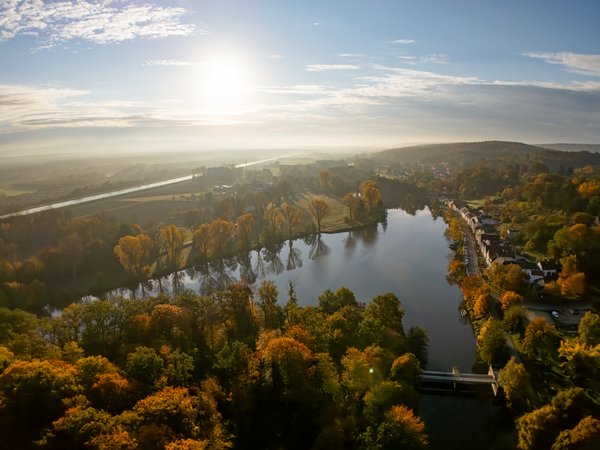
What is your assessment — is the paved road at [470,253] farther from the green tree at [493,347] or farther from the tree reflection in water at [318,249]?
the tree reflection in water at [318,249]

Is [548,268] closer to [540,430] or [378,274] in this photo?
[378,274]

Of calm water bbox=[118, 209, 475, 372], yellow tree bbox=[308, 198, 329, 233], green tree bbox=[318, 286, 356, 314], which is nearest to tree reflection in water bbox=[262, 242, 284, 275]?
calm water bbox=[118, 209, 475, 372]

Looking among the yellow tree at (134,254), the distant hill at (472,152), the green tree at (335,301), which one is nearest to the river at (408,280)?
the yellow tree at (134,254)

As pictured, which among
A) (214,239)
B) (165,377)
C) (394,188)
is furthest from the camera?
(394,188)

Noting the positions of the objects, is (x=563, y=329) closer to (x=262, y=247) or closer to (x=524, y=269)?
(x=524, y=269)

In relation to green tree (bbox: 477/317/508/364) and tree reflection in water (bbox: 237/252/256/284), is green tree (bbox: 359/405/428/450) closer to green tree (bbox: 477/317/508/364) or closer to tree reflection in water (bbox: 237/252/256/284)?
green tree (bbox: 477/317/508/364)

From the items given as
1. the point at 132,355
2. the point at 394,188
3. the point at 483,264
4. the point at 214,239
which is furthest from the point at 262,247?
the point at 394,188
